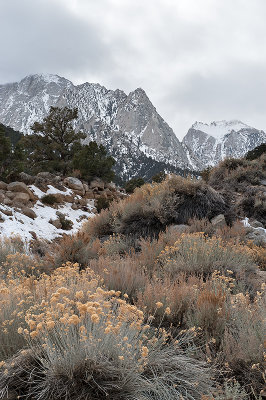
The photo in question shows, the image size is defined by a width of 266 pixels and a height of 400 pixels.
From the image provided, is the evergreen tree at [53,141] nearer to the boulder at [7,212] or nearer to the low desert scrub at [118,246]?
the boulder at [7,212]

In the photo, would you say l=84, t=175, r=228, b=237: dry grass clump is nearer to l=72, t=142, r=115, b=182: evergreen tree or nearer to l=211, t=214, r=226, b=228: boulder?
l=211, t=214, r=226, b=228: boulder

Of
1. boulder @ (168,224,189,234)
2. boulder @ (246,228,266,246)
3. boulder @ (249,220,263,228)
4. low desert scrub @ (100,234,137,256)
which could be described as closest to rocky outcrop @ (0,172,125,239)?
low desert scrub @ (100,234,137,256)

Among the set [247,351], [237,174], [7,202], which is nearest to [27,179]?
[7,202]

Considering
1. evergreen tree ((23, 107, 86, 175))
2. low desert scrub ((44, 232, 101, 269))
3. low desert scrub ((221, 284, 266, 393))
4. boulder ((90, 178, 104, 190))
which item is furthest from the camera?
evergreen tree ((23, 107, 86, 175))

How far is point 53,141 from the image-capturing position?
866 inches

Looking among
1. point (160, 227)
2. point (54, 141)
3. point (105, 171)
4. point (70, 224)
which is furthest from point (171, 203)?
point (54, 141)

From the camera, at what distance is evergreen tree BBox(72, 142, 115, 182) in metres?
17.1

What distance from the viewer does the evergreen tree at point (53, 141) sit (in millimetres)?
20938

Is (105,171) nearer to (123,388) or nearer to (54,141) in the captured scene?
(54,141)

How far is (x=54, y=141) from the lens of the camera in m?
22.0

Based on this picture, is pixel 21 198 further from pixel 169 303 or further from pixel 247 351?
pixel 247 351

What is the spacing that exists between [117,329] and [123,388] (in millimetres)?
334

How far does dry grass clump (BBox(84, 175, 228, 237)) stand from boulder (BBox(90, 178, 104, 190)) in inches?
349

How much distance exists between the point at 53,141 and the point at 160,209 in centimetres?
1719
